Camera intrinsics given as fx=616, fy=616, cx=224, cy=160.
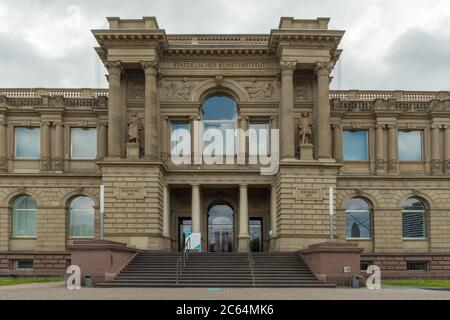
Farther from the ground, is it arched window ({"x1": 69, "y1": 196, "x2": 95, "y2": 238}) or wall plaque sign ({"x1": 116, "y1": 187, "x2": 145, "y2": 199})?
wall plaque sign ({"x1": 116, "y1": 187, "x2": 145, "y2": 199})

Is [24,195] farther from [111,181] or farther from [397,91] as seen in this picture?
[397,91]

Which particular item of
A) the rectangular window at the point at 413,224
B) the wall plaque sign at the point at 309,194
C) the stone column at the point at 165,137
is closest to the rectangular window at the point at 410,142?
the rectangular window at the point at 413,224

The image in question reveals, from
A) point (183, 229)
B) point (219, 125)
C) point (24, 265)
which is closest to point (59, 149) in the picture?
point (24, 265)

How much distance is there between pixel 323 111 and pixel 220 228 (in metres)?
11.1

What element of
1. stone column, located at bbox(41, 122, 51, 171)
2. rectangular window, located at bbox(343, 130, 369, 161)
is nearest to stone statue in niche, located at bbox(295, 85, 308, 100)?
rectangular window, located at bbox(343, 130, 369, 161)

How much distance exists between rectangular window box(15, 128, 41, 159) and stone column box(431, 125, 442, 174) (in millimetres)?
28539

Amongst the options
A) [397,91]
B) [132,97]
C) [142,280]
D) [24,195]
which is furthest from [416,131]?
[24,195]

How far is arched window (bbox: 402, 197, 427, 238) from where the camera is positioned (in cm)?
4434

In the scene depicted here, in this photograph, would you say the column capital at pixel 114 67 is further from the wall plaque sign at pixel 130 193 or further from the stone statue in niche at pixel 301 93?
the stone statue in niche at pixel 301 93

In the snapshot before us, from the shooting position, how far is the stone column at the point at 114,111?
40.3 metres

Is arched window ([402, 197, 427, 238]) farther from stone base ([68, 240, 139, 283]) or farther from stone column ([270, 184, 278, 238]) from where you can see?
stone base ([68, 240, 139, 283])

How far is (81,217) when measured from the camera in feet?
144

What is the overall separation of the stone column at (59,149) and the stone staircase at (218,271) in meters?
11.8

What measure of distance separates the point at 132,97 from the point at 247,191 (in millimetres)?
10235
